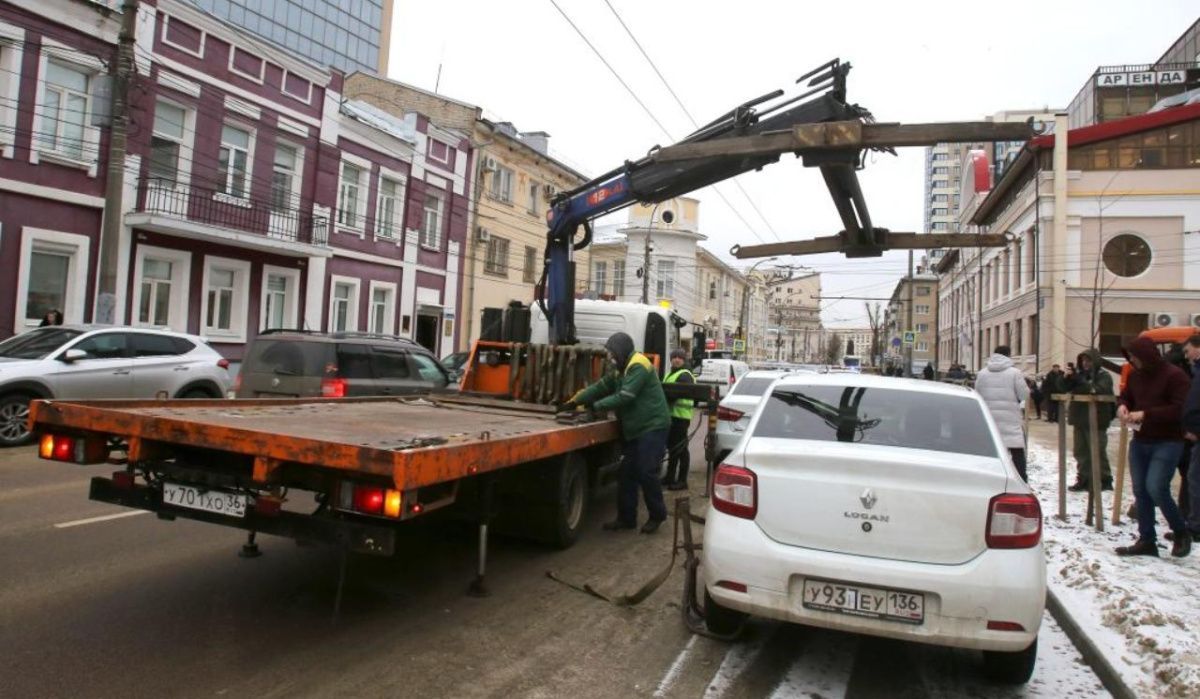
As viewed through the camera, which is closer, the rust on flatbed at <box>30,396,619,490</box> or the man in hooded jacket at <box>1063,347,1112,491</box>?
the rust on flatbed at <box>30,396,619,490</box>

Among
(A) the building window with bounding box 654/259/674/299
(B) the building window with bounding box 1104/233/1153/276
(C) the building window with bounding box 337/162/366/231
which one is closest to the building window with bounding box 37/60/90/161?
(C) the building window with bounding box 337/162/366/231

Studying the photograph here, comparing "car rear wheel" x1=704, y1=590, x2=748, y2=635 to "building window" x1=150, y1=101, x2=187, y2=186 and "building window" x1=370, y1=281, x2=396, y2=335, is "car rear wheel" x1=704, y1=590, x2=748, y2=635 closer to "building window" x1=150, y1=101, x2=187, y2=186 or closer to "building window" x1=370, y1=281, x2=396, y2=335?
"building window" x1=150, y1=101, x2=187, y2=186

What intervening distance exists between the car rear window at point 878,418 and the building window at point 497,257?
25375mm

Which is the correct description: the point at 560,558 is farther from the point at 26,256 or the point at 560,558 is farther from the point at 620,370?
the point at 26,256

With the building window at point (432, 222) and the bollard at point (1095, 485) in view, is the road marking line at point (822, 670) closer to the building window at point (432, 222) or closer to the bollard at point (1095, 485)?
the bollard at point (1095, 485)

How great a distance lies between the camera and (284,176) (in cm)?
2050

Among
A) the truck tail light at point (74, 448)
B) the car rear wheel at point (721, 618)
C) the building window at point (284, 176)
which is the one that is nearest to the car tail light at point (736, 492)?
the car rear wheel at point (721, 618)

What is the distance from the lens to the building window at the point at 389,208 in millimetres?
23969

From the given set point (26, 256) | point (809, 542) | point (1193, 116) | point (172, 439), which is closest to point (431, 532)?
point (172, 439)

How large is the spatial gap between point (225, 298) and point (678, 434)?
1478 centimetres

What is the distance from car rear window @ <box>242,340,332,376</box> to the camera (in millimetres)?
9648

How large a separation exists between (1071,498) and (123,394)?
13.0m

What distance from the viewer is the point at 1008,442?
7895mm

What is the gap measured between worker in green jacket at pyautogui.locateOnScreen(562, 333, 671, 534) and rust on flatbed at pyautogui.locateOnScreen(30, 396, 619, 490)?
313mm
